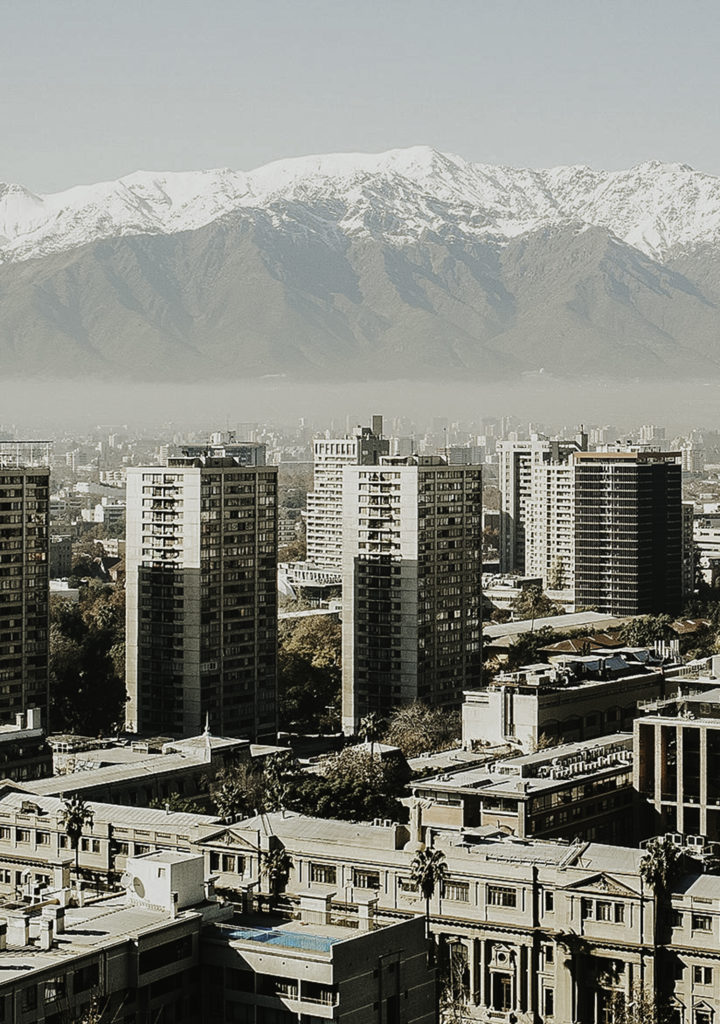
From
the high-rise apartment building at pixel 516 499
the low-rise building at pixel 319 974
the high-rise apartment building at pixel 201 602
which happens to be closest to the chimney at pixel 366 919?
the low-rise building at pixel 319 974

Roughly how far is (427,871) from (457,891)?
1704 millimetres

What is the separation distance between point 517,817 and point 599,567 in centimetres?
5658

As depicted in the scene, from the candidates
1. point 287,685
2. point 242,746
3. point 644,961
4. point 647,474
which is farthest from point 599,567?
point 644,961

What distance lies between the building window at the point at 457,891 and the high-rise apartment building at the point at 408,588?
30511mm


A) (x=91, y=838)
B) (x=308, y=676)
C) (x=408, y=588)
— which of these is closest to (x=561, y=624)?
(x=308, y=676)

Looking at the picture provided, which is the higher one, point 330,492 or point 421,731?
point 330,492

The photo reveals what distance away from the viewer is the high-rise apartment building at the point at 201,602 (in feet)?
192

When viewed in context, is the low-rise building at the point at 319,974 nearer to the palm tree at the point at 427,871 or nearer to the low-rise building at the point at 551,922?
the low-rise building at the point at 551,922

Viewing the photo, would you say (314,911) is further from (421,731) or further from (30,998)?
(421,731)

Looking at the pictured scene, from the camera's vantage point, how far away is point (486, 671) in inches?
2697

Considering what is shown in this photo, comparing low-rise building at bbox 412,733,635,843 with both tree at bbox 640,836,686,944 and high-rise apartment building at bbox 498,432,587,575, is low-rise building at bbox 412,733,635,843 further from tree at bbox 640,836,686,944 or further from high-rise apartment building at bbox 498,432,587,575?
high-rise apartment building at bbox 498,432,587,575

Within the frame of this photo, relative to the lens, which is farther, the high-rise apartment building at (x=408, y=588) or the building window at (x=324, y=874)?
the high-rise apartment building at (x=408, y=588)

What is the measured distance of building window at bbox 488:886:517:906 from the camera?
97.5 feet

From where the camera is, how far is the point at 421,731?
178ft
